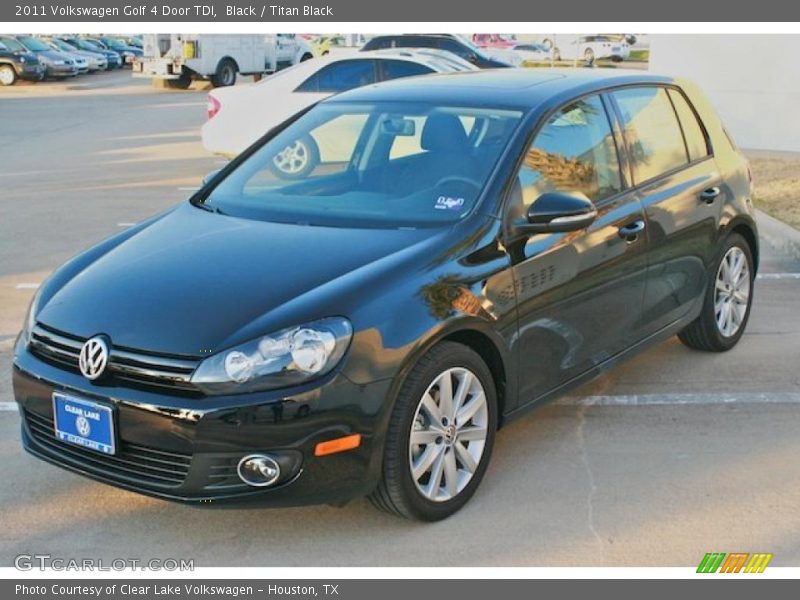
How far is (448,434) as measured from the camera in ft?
14.0

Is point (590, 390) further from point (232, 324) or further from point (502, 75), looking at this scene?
point (232, 324)

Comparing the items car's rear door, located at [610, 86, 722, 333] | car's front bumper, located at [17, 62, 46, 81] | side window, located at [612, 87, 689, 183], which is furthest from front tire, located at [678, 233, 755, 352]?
car's front bumper, located at [17, 62, 46, 81]

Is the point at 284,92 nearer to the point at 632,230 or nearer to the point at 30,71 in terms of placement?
the point at 632,230

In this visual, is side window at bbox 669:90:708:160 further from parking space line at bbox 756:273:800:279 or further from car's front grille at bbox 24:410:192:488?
car's front grille at bbox 24:410:192:488

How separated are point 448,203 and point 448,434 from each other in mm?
1020

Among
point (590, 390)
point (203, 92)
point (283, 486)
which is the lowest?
Result: point (203, 92)

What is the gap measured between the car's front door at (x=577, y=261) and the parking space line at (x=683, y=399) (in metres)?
0.45

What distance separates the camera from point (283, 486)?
3.88 meters

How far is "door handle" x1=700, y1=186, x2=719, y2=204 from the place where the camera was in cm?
588

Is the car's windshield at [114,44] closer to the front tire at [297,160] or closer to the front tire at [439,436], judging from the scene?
the front tire at [297,160]

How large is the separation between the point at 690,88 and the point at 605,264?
5.81 feet

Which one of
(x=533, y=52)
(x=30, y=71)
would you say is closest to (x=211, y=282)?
(x=30, y=71)

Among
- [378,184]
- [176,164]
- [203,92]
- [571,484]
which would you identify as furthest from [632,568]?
[203,92]

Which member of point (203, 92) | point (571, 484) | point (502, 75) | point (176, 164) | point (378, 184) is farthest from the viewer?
point (203, 92)
